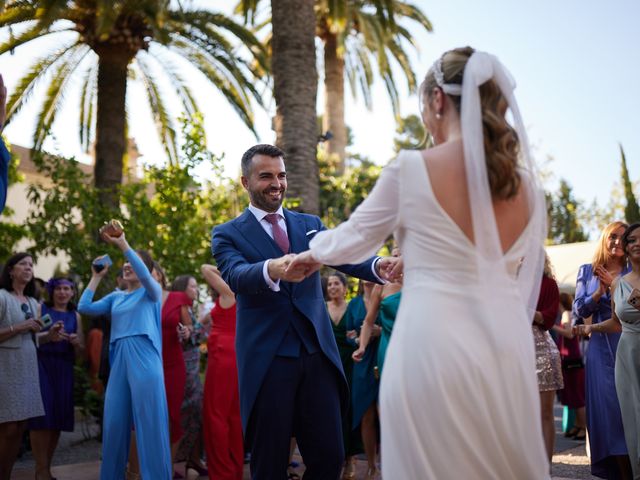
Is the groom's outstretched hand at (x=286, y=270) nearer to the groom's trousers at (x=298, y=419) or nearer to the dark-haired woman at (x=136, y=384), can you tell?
the groom's trousers at (x=298, y=419)

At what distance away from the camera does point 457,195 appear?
289cm

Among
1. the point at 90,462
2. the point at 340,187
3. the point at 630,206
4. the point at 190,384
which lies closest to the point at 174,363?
the point at 190,384

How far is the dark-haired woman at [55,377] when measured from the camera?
7.66 meters

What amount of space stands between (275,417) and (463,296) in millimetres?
1666

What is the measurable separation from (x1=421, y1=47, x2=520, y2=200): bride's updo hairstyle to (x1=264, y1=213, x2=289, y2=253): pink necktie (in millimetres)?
1637

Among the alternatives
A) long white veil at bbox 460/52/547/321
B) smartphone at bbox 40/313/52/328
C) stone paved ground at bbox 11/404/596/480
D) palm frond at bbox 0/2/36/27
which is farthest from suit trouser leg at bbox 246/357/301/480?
palm frond at bbox 0/2/36/27

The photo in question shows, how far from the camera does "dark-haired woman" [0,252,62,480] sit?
6891mm

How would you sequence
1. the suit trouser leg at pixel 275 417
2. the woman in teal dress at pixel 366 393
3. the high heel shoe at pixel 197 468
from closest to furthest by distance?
the suit trouser leg at pixel 275 417
the woman in teal dress at pixel 366 393
the high heel shoe at pixel 197 468

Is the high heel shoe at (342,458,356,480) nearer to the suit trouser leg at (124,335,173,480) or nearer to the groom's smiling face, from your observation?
the suit trouser leg at (124,335,173,480)

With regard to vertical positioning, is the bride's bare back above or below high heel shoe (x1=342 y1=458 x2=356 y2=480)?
above

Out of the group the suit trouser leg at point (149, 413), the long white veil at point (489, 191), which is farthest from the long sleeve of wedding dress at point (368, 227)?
the suit trouser leg at point (149, 413)

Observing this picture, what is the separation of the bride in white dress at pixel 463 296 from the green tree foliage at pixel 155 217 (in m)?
7.77

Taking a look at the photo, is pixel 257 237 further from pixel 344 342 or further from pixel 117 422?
pixel 344 342

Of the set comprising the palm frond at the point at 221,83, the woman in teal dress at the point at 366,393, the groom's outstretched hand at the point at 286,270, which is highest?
the palm frond at the point at 221,83
